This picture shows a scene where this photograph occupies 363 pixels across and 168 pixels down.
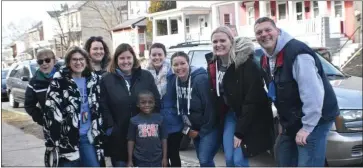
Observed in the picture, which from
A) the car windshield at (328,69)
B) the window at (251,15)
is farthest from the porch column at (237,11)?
the car windshield at (328,69)

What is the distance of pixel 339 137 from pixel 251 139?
136 centimetres

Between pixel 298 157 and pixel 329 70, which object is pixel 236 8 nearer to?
pixel 329 70

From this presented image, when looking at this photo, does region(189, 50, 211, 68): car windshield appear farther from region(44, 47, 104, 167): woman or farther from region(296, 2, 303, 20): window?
region(296, 2, 303, 20): window

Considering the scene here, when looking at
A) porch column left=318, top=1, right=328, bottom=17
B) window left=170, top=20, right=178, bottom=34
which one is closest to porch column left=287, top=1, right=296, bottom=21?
porch column left=318, top=1, right=328, bottom=17

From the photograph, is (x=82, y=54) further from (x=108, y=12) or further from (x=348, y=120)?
(x=108, y=12)

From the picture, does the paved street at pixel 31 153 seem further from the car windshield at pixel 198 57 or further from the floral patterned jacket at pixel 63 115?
the floral patterned jacket at pixel 63 115

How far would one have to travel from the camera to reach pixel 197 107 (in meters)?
4.56

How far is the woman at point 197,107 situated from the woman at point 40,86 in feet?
4.12

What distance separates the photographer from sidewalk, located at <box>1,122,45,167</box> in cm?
680

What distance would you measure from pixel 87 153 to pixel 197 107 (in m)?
1.17

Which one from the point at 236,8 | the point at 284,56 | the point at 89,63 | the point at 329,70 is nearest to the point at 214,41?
the point at 284,56

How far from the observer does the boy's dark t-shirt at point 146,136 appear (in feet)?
15.1

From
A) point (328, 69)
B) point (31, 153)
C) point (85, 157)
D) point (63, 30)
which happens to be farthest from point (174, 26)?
point (85, 157)

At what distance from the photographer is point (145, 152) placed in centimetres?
466
